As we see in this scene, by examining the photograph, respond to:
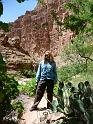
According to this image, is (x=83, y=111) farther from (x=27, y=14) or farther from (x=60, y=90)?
(x=27, y=14)

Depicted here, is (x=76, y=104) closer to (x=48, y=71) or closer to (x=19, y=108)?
(x=48, y=71)

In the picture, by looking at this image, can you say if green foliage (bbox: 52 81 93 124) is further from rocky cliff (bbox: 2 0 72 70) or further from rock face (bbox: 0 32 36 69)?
rocky cliff (bbox: 2 0 72 70)

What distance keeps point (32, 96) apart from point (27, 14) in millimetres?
73051

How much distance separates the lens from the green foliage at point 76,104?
8293mm

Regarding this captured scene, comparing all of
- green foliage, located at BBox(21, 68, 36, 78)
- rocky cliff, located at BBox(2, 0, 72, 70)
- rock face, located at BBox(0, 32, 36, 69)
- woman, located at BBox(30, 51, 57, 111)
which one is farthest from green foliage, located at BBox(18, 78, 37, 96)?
rocky cliff, located at BBox(2, 0, 72, 70)

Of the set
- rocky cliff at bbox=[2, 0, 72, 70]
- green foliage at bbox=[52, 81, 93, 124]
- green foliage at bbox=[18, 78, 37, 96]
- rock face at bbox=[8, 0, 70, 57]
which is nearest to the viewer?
green foliage at bbox=[52, 81, 93, 124]

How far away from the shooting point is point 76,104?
28.7ft

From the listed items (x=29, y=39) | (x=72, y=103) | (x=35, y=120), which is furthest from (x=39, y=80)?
(x=29, y=39)

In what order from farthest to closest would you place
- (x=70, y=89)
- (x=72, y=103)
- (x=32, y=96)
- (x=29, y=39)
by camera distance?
(x=29, y=39) < (x=32, y=96) < (x=70, y=89) < (x=72, y=103)

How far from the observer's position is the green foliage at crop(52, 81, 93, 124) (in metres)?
8.29

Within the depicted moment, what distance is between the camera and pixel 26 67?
90.2ft

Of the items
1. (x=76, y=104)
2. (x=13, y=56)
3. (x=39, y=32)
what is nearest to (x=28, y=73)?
(x=13, y=56)

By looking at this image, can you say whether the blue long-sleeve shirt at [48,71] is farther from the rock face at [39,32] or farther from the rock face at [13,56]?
the rock face at [39,32]

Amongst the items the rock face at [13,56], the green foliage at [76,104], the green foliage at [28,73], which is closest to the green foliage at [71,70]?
the green foliage at [28,73]
